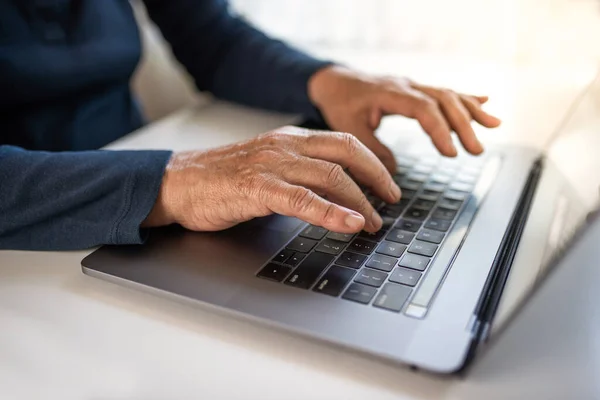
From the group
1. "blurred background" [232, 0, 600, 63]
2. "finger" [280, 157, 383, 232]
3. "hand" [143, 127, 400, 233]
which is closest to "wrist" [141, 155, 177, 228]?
"hand" [143, 127, 400, 233]

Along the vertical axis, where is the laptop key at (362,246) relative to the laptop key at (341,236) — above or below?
above

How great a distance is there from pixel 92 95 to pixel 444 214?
1.85 feet

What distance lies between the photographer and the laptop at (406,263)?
0.39m

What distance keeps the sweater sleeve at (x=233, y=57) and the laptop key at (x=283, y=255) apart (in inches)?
13.4

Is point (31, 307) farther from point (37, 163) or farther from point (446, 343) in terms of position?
point (446, 343)

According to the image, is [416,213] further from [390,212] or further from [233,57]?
[233,57]

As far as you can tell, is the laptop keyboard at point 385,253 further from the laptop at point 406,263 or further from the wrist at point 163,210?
the wrist at point 163,210

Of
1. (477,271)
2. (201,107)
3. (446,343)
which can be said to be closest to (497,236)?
(477,271)

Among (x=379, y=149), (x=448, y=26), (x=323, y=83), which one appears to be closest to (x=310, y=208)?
(x=379, y=149)

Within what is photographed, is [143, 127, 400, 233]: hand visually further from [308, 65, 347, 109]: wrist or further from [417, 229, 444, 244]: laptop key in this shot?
[308, 65, 347, 109]: wrist

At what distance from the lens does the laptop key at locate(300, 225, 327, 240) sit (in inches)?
20.6

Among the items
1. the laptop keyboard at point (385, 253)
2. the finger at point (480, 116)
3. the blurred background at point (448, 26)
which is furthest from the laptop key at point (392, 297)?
the blurred background at point (448, 26)

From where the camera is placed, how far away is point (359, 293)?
44 centimetres

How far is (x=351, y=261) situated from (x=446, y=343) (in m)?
0.12
